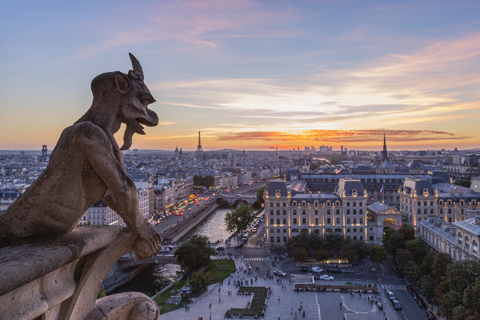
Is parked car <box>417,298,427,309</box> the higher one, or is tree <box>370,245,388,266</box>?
tree <box>370,245,388,266</box>

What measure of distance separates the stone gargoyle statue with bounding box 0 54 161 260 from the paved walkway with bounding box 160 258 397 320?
27.1m

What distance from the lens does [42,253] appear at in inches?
154

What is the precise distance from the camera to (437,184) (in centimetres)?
7362

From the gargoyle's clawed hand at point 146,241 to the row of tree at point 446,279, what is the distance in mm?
24789

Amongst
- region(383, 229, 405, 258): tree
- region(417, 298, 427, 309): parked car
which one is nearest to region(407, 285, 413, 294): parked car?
region(417, 298, 427, 309): parked car

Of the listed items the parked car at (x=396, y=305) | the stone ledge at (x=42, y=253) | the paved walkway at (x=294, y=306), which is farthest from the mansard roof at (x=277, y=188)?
the stone ledge at (x=42, y=253)

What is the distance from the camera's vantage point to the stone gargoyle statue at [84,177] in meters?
4.47

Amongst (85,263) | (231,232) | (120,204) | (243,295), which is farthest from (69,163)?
(231,232)

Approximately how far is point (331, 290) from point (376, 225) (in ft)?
68.3

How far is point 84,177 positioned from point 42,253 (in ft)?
3.80

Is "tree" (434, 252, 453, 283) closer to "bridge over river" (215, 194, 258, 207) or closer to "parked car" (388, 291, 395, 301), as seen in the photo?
"parked car" (388, 291, 395, 301)

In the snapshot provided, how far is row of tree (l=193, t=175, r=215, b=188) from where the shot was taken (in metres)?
120

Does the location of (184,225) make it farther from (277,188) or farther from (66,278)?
(66,278)

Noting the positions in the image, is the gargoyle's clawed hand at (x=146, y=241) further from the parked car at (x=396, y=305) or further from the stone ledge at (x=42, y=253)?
the parked car at (x=396, y=305)
